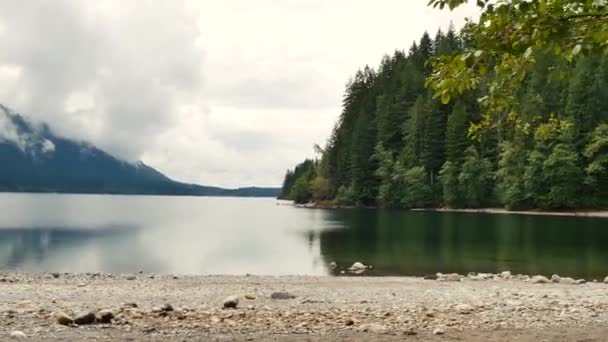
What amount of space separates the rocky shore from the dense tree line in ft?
155

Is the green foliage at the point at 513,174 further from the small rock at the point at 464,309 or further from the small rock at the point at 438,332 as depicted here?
the small rock at the point at 438,332

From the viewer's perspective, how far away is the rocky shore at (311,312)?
37.7 feet

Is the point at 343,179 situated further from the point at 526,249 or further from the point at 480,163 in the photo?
the point at 526,249

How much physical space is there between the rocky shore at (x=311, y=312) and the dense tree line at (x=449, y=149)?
155ft

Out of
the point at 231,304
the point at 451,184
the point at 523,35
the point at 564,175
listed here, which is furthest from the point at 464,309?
the point at 451,184

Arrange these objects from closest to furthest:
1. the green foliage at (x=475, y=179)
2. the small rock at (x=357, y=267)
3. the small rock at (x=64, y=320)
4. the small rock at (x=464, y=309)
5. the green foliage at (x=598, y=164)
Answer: the small rock at (x=64, y=320) → the small rock at (x=464, y=309) → the small rock at (x=357, y=267) → the green foliage at (x=598, y=164) → the green foliage at (x=475, y=179)

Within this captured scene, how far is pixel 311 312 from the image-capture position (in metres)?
14.9

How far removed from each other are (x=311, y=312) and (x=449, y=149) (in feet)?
340

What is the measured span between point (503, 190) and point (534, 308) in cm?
9325

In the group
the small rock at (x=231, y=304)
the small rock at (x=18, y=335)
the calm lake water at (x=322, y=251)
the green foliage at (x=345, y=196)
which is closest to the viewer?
the small rock at (x=18, y=335)

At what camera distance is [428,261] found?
36688 mm

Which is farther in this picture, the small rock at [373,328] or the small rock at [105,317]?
the small rock at [105,317]

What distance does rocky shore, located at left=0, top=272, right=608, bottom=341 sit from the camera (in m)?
11.5

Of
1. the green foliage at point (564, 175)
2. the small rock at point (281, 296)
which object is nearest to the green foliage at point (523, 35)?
the small rock at point (281, 296)
